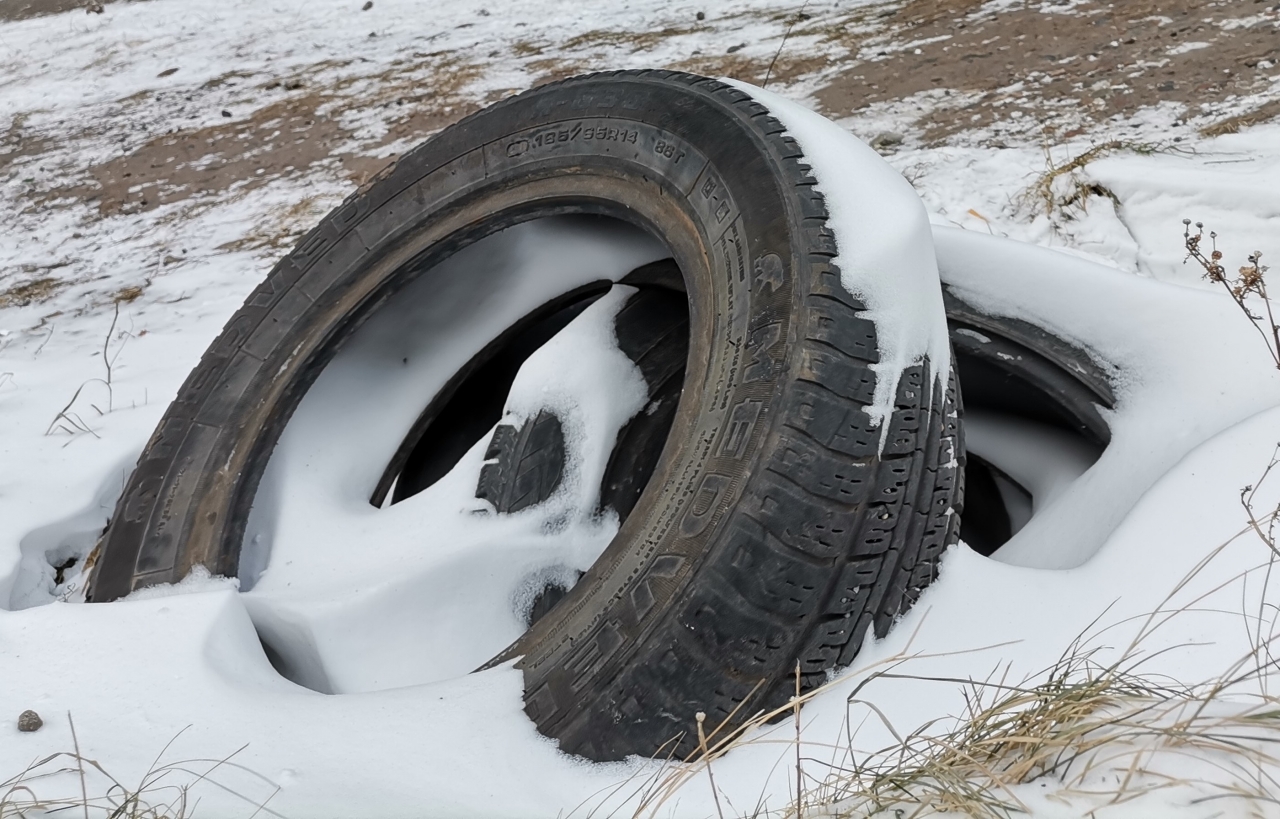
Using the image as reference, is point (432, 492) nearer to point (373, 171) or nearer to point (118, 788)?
point (118, 788)

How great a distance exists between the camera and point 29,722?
1.52m

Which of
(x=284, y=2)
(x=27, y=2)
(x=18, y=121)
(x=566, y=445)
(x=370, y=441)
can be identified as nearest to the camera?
(x=566, y=445)

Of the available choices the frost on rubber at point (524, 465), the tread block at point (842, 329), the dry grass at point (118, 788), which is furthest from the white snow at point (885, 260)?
the dry grass at point (118, 788)

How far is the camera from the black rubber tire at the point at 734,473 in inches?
55.7

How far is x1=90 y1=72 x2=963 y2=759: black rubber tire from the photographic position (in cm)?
142

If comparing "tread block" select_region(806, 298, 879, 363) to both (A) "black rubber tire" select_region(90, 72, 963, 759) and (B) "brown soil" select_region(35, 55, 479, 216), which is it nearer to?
(A) "black rubber tire" select_region(90, 72, 963, 759)

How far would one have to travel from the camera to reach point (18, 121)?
623 centimetres

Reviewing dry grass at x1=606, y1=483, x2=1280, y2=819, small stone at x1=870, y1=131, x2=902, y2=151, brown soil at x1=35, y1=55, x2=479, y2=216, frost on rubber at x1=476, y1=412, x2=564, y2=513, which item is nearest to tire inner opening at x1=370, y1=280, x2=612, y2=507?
frost on rubber at x1=476, y1=412, x2=564, y2=513

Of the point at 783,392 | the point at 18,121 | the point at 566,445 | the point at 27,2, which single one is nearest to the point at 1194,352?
the point at 783,392

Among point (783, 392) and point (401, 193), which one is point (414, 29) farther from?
point (783, 392)

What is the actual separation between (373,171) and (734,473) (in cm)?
389

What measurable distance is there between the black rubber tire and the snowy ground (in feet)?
0.28

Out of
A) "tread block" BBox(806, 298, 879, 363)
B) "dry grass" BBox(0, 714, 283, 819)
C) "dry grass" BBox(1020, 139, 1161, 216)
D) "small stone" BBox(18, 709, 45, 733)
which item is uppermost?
"dry grass" BBox(1020, 139, 1161, 216)

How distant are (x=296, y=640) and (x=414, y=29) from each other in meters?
5.52
